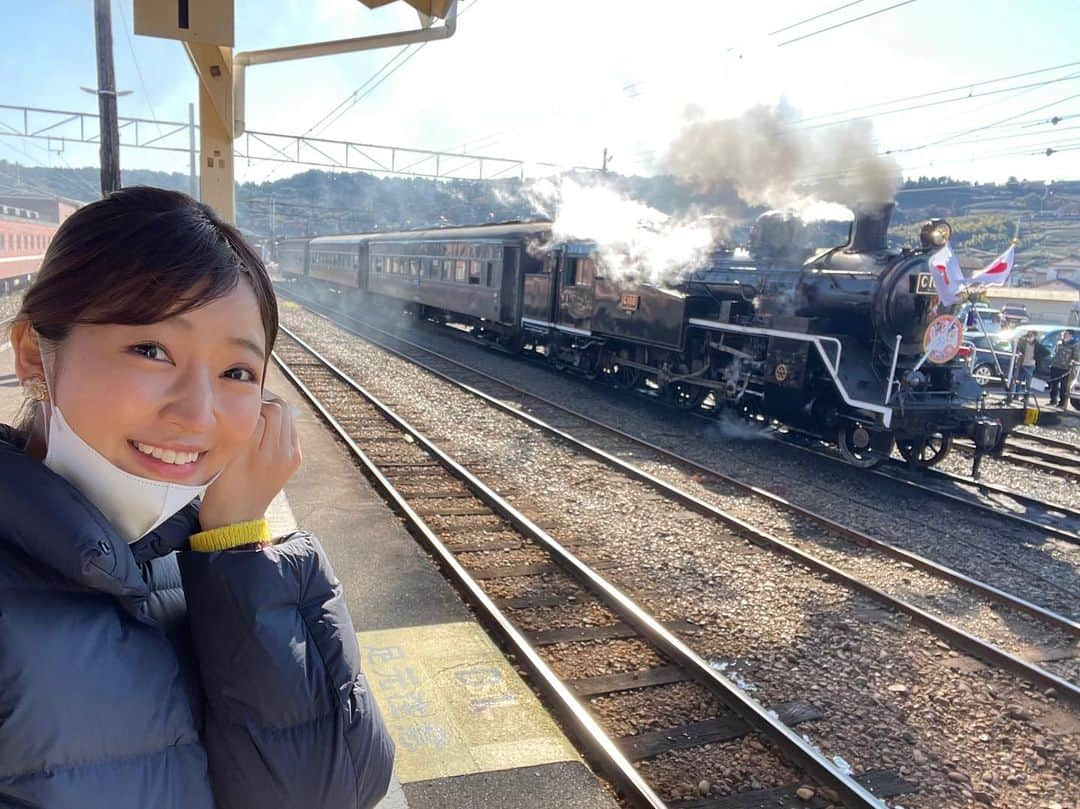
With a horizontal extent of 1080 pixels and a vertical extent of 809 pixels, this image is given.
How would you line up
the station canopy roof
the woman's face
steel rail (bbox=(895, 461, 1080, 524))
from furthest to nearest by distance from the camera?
steel rail (bbox=(895, 461, 1080, 524)) < the station canopy roof < the woman's face

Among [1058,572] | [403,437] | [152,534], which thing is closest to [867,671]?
[1058,572]

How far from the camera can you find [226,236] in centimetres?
130

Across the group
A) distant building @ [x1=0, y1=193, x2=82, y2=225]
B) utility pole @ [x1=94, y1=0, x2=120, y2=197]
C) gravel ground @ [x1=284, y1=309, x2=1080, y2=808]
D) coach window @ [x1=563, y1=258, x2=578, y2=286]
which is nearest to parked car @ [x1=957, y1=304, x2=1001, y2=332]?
gravel ground @ [x1=284, y1=309, x2=1080, y2=808]

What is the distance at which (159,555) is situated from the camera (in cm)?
127

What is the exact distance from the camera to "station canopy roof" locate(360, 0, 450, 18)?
5516mm

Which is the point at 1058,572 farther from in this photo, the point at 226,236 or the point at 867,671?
the point at 226,236

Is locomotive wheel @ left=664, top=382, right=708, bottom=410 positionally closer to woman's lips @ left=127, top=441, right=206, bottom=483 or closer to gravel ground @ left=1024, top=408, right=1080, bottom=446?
gravel ground @ left=1024, top=408, right=1080, bottom=446

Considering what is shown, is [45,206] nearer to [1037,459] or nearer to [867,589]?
[1037,459]

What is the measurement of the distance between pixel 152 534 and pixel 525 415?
1076 centimetres

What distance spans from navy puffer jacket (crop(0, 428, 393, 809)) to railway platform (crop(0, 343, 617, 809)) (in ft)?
7.22

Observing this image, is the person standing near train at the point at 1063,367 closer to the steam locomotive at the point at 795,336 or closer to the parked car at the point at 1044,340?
the parked car at the point at 1044,340

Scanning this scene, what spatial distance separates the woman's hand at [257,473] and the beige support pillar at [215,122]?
219 inches

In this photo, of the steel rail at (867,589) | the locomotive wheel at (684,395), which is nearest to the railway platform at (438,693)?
the steel rail at (867,589)

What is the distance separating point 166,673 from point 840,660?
477cm
